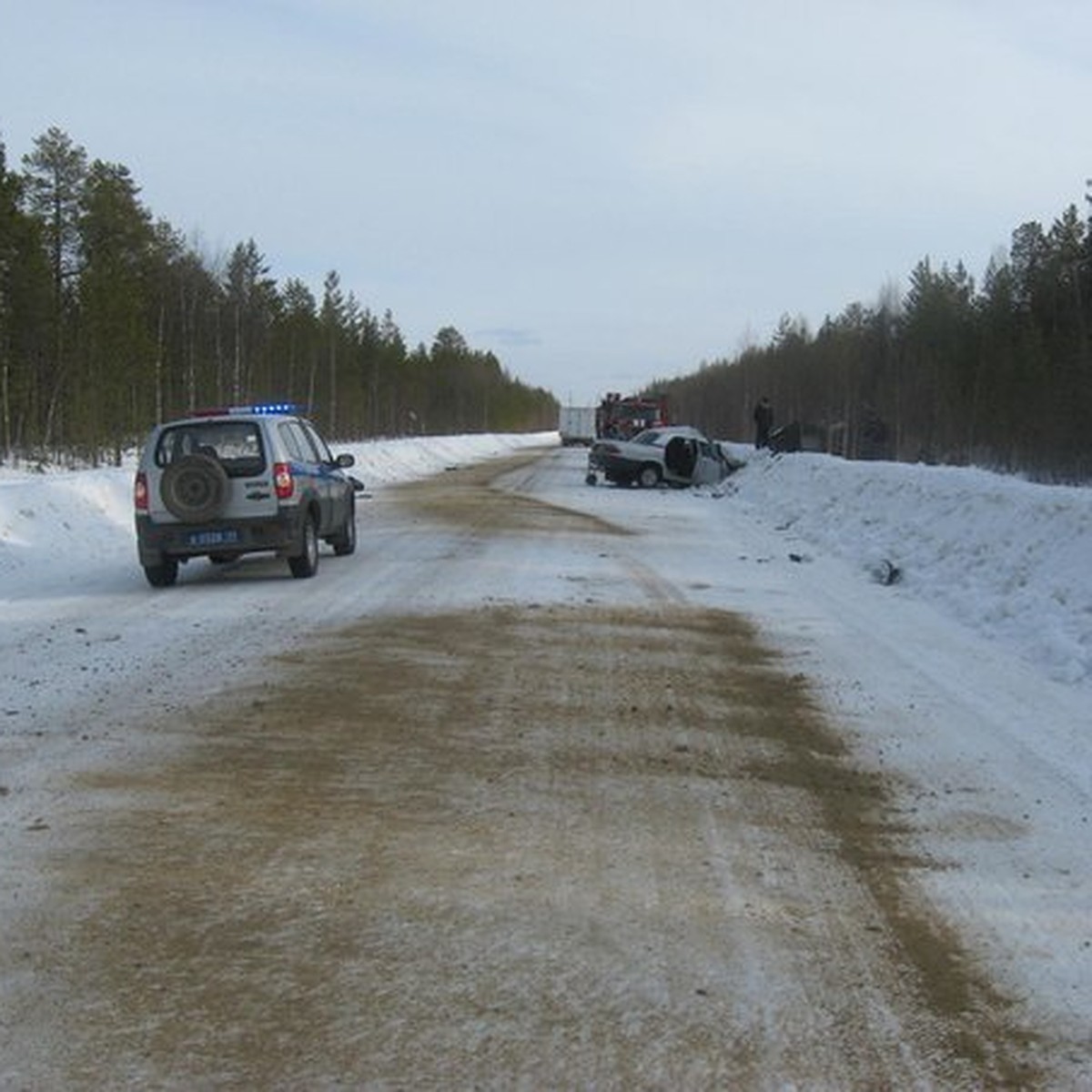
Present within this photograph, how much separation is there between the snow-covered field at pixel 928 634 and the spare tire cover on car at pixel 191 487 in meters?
1.09

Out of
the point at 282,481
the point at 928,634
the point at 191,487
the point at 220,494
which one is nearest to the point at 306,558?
the point at 282,481

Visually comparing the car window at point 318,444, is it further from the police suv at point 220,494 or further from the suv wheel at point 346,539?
the police suv at point 220,494

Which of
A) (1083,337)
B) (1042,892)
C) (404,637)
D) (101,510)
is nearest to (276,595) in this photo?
(404,637)

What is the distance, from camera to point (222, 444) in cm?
1296

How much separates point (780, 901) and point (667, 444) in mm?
28662

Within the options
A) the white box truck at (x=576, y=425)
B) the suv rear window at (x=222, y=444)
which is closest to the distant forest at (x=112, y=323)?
the white box truck at (x=576, y=425)

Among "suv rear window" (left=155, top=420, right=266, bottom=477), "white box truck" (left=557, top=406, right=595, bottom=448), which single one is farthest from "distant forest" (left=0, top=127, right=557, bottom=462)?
"suv rear window" (left=155, top=420, right=266, bottom=477)

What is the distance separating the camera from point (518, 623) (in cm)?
1038

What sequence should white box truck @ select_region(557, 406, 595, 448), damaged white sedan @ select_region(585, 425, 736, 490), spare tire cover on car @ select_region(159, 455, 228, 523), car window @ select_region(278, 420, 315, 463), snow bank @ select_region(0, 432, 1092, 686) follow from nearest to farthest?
1. snow bank @ select_region(0, 432, 1092, 686)
2. spare tire cover on car @ select_region(159, 455, 228, 523)
3. car window @ select_region(278, 420, 315, 463)
4. damaged white sedan @ select_region(585, 425, 736, 490)
5. white box truck @ select_region(557, 406, 595, 448)

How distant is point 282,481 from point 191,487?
941 mm

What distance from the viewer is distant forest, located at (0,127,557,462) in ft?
148

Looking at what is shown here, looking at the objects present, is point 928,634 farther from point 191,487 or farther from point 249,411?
point 249,411

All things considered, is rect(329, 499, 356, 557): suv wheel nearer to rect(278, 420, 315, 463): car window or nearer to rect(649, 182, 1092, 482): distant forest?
rect(278, 420, 315, 463): car window

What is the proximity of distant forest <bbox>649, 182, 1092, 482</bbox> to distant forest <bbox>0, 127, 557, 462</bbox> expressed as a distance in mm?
26318
